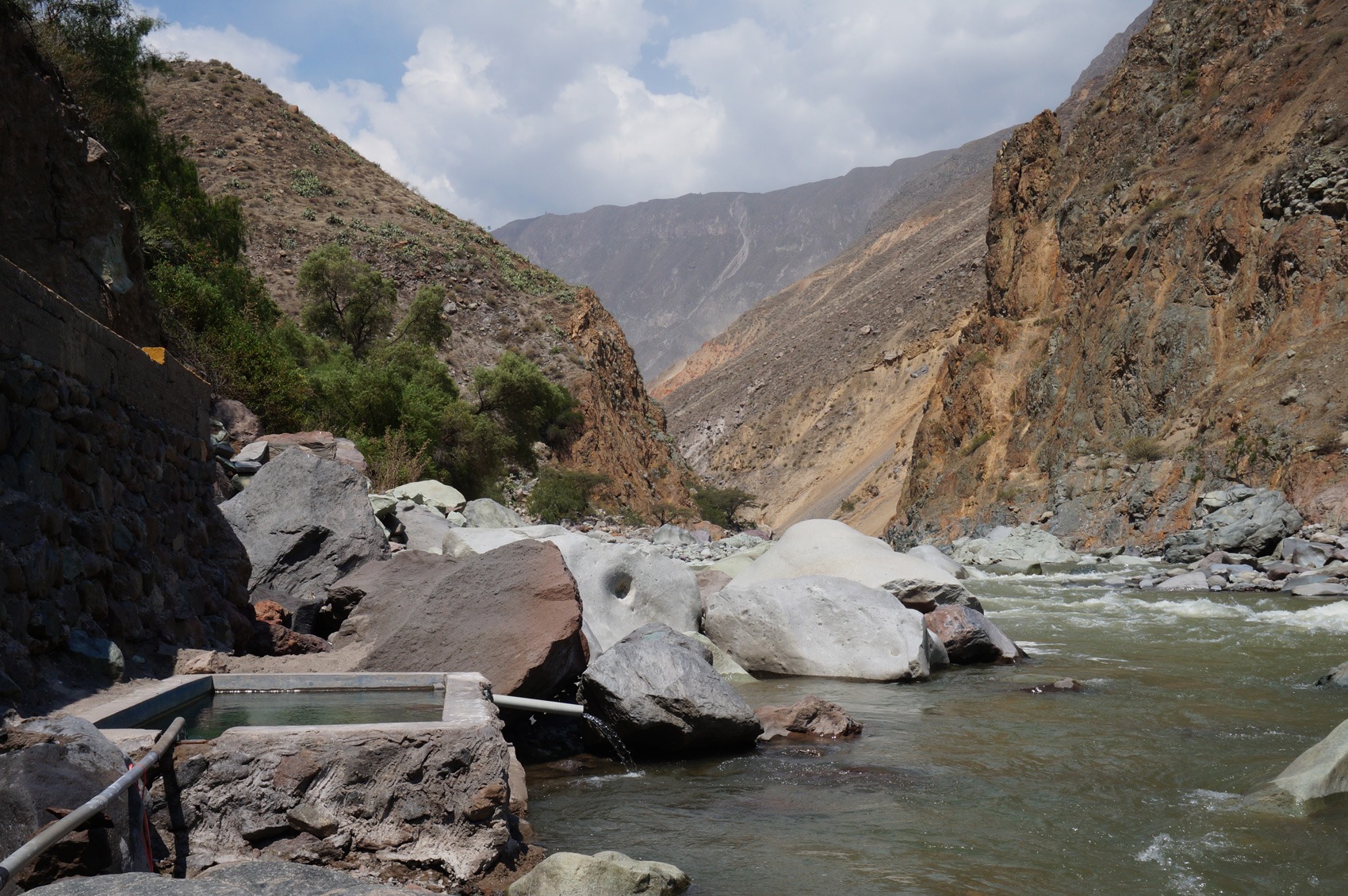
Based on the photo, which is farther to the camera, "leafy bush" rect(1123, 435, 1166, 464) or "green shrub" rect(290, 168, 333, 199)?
"green shrub" rect(290, 168, 333, 199)

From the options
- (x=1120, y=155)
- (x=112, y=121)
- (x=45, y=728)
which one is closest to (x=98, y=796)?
(x=45, y=728)

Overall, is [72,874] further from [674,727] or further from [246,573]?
[246,573]

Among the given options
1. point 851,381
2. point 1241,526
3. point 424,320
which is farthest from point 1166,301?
point 851,381

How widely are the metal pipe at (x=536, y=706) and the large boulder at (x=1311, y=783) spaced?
10.8 feet

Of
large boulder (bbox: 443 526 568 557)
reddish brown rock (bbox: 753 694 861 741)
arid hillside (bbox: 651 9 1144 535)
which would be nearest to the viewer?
reddish brown rock (bbox: 753 694 861 741)

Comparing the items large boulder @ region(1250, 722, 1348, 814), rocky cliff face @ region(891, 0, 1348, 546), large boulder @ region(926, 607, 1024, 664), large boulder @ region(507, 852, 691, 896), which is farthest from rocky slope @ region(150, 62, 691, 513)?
large boulder @ region(507, 852, 691, 896)

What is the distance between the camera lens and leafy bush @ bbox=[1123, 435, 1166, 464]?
21.1m

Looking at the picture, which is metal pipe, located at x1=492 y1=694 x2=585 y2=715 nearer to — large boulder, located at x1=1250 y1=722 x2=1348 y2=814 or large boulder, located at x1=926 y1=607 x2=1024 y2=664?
large boulder, located at x1=1250 y1=722 x2=1348 y2=814

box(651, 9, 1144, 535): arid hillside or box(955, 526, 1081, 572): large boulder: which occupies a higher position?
box(651, 9, 1144, 535): arid hillside

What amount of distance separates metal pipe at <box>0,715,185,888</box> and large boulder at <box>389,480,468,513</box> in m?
11.0

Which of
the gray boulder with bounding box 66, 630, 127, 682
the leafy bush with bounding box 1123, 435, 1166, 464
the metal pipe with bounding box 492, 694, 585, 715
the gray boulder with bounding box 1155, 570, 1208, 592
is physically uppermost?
the gray boulder with bounding box 66, 630, 127, 682

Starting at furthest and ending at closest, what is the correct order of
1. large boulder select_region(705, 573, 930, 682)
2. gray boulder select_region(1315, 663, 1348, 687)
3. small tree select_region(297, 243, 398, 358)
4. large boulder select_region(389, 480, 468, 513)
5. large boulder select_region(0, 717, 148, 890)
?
1. small tree select_region(297, 243, 398, 358)
2. large boulder select_region(389, 480, 468, 513)
3. large boulder select_region(705, 573, 930, 682)
4. gray boulder select_region(1315, 663, 1348, 687)
5. large boulder select_region(0, 717, 148, 890)

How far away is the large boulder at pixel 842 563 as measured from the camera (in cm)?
925

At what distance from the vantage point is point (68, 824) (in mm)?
2293
